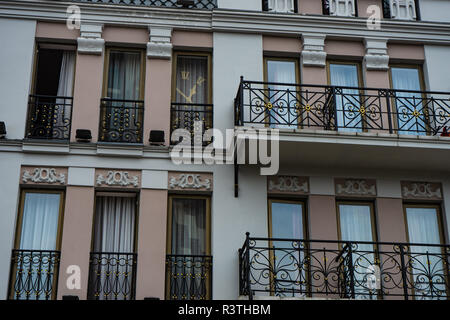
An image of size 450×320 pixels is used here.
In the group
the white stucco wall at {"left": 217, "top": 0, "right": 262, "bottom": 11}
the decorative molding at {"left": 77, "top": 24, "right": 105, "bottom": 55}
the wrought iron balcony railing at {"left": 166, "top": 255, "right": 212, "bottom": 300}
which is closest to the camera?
the wrought iron balcony railing at {"left": 166, "top": 255, "right": 212, "bottom": 300}

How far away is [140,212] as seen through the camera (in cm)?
1436

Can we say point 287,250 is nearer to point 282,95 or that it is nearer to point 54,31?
point 282,95

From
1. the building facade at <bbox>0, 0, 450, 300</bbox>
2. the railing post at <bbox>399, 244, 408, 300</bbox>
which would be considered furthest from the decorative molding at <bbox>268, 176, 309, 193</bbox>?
the railing post at <bbox>399, 244, 408, 300</bbox>

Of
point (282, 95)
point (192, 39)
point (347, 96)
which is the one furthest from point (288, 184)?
point (192, 39)

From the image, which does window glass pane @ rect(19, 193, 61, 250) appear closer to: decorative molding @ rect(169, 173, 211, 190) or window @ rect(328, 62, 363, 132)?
decorative molding @ rect(169, 173, 211, 190)

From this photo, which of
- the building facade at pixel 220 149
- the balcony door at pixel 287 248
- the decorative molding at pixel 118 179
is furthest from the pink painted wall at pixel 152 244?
the balcony door at pixel 287 248

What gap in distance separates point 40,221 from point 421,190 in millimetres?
7473

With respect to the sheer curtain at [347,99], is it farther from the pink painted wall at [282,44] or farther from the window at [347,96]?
the pink painted wall at [282,44]

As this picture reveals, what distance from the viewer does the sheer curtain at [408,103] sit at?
15.1 m

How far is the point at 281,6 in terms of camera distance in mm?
16453

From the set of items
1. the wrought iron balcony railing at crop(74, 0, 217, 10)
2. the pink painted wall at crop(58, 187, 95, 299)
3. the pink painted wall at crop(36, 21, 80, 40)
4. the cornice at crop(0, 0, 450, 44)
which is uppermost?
the wrought iron balcony railing at crop(74, 0, 217, 10)

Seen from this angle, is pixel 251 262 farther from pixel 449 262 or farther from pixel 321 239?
pixel 449 262

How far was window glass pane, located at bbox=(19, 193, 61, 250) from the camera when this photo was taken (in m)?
14.1

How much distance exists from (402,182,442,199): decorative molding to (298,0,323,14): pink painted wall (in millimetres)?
4272
